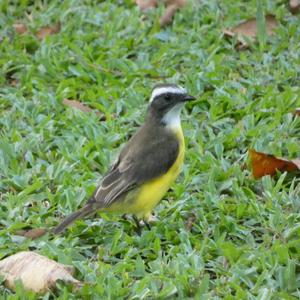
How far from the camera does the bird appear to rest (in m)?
7.44

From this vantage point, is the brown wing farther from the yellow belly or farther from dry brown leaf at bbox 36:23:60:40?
dry brown leaf at bbox 36:23:60:40

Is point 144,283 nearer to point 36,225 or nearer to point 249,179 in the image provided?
point 36,225

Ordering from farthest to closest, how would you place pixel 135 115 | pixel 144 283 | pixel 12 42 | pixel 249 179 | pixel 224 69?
pixel 12 42
pixel 224 69
pixel 135 115
pixel 249 179
pixel 144 283

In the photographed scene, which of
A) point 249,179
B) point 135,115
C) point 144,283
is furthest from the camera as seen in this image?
point 135,115

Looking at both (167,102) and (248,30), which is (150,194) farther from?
(248,30)

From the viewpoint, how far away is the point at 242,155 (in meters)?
8.49

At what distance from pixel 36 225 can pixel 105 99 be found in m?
2.20

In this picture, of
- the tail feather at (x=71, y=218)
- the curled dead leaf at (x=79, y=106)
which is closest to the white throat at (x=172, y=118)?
the tail feather at (x=71, y=218)

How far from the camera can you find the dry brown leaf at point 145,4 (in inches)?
438

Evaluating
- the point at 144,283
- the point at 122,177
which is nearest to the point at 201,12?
the point at 122,177

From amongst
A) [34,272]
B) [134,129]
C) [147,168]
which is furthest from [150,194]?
[134,129]

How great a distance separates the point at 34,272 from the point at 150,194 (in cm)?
129

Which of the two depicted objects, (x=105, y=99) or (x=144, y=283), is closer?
(x=144, y=283)

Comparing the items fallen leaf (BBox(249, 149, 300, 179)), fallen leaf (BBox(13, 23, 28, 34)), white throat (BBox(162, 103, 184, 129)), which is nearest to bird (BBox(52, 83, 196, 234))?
white throat (BBox(162, 103, 184, 129))
